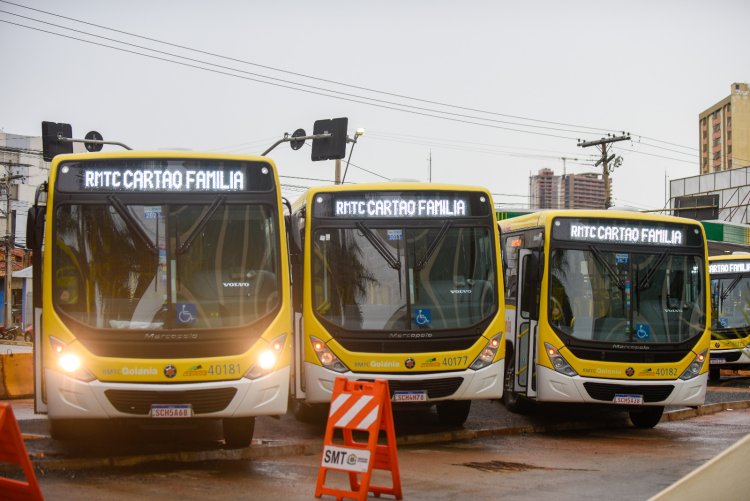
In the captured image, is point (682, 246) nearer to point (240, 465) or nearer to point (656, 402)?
point (656, 402)

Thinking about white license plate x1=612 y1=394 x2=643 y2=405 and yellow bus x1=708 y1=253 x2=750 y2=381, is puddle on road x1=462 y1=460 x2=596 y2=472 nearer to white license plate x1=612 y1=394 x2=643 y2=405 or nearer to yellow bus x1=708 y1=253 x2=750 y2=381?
white license plate x1=612 y1=394 x2=643 y2=405

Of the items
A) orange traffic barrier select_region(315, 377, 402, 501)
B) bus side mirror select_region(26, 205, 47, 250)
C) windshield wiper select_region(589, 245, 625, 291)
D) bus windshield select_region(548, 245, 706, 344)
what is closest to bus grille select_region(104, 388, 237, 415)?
bus side mirror select_region(26, 205, 47, 250)

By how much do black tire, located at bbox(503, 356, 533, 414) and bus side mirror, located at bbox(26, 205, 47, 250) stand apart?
7570mm

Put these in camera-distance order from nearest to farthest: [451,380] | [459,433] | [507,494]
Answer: [507,494] → [451,380] → [459,433]

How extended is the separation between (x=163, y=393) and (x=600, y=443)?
6160mm

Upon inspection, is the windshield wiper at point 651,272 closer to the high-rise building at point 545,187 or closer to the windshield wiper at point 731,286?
the windshield wiper at point 731,286

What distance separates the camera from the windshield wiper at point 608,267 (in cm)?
1459

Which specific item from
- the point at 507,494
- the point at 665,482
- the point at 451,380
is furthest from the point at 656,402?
the point at 507,494

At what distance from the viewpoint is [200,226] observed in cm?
1124

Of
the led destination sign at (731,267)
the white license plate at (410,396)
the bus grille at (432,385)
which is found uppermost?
the led destination sign at (731,267)

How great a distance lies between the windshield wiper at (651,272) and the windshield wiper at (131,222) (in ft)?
23.1

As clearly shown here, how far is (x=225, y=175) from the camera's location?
11.6m

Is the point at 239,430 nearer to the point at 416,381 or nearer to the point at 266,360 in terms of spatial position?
the point at 266,360

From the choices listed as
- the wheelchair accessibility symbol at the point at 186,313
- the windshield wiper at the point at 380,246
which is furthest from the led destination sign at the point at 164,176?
the windshield wiper at the point at 380,246
